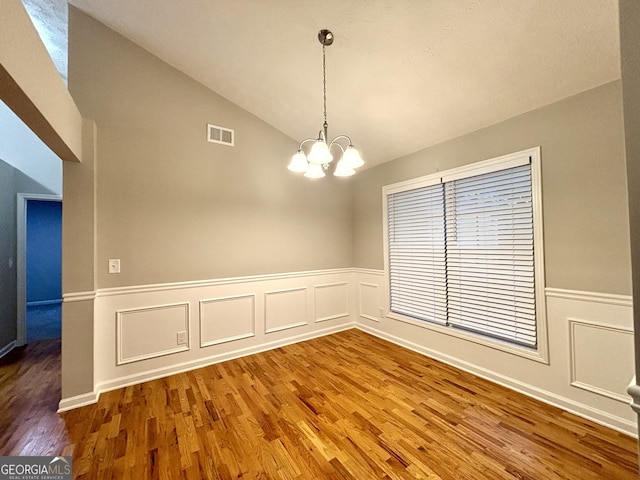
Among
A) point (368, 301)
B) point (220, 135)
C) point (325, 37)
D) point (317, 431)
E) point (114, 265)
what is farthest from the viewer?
point (368, 301)

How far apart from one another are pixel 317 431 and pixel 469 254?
86.3 inches

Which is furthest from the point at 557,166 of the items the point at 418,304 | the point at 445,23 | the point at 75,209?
the point at 75,209

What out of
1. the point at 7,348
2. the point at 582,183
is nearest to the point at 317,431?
the point at 582,183

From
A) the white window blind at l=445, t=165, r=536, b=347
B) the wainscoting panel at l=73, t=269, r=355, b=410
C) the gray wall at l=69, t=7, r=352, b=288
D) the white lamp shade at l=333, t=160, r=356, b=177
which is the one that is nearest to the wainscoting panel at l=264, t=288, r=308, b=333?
the wainscoting panel at l=73, t=269, r=355, b=410

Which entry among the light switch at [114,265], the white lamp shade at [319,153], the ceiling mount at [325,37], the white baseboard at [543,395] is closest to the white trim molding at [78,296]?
the light switch at [114,265]

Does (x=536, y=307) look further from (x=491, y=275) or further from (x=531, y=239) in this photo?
(x=531, y=239)

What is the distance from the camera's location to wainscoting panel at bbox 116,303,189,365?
2.64m

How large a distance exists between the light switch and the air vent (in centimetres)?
160

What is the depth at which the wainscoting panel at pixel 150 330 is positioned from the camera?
104 inches

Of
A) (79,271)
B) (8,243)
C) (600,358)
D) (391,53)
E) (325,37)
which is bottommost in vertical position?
(600,358)

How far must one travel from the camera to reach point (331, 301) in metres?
4.08

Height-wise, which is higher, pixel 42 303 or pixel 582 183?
pixel 582 183

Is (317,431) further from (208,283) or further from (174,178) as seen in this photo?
(174,178)

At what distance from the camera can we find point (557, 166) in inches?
86.3
